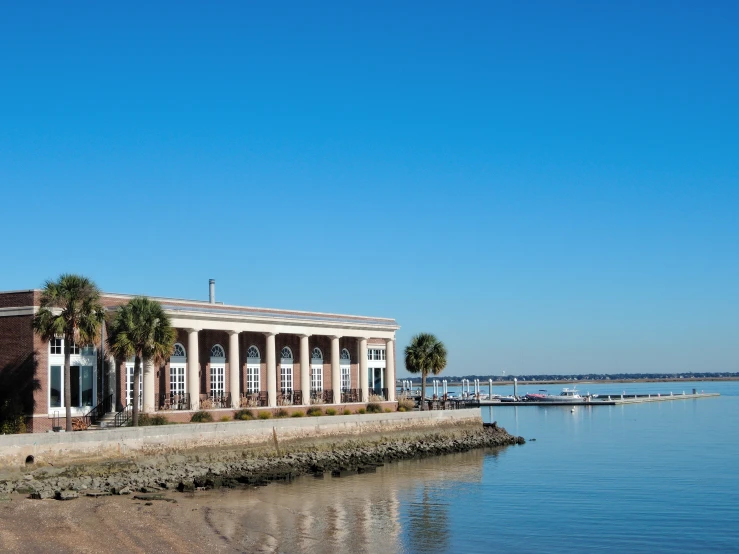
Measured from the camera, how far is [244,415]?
163ft

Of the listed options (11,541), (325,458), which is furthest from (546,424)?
(11,541)

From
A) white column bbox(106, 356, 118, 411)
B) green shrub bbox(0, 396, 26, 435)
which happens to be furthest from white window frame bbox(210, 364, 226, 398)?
green shrub bbox(0, 396, 26, 435)

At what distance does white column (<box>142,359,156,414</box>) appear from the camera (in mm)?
44906

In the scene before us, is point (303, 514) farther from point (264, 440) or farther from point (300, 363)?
point (300, 363)

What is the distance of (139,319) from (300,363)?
18.7m

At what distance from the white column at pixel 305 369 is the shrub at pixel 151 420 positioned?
1342 centimetres

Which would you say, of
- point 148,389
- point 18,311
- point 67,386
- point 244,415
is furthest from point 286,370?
point 67,386

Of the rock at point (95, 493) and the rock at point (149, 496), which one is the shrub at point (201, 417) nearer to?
the rock at point (149, 496)

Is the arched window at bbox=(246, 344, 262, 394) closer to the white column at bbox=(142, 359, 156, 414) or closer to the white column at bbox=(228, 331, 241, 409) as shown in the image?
the white column at bbox=(228, 331, 241, 409)

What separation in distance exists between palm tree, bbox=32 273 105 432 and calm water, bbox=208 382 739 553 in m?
9.73

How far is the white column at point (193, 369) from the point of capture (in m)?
48.6

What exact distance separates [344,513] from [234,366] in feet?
63.9

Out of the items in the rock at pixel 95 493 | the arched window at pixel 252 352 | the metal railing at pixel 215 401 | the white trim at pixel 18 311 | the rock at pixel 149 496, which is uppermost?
the white trim at pixel 18 311

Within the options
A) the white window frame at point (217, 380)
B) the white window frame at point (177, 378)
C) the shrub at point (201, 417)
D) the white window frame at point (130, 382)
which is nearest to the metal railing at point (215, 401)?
the white window frame at point (217, 380)
